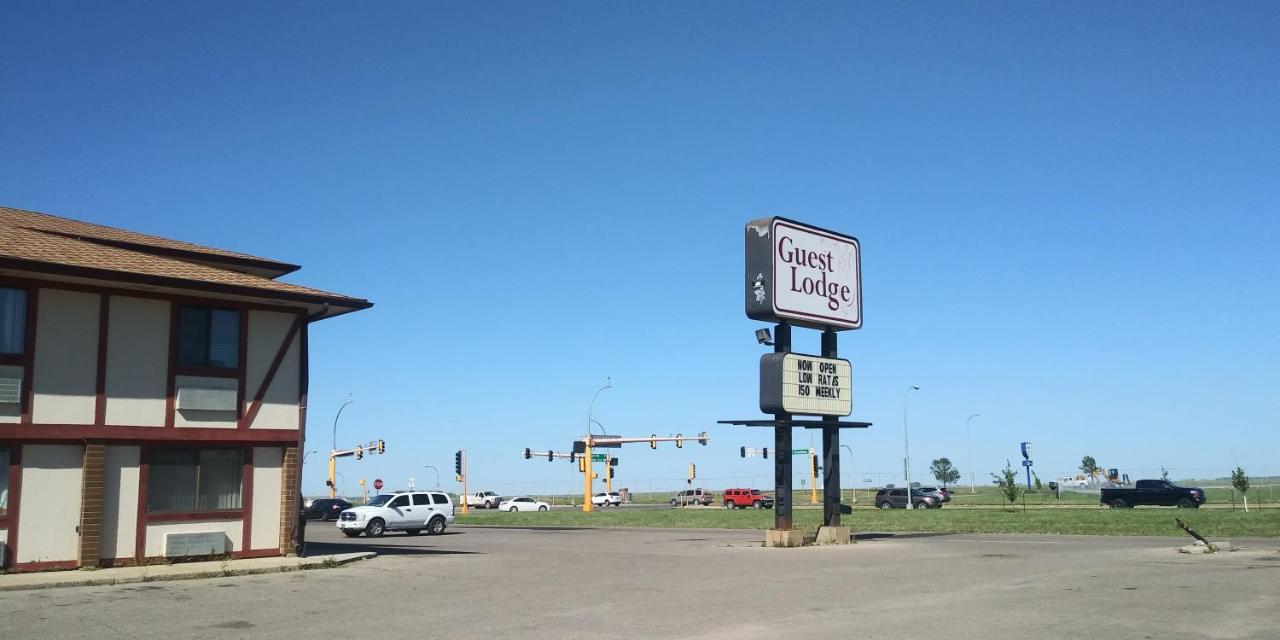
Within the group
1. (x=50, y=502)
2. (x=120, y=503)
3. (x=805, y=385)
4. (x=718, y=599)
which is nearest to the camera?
(x=718, y=599)

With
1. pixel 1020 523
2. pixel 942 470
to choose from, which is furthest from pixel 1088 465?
pixel 1020 523

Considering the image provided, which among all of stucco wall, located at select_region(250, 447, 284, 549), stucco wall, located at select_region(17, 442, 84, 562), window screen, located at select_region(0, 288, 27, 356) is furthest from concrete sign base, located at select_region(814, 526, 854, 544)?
window screen, located at select_region(0, 288, 27, 356)

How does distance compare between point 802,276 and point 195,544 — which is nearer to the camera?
point 195,544

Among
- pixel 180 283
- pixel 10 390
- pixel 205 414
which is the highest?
pixel 180 283

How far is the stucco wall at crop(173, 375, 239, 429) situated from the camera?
22219 mm

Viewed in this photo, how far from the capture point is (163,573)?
1975 centimetres

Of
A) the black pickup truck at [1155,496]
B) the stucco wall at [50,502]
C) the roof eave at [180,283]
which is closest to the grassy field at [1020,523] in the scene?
the black pickup truck at [1155,496]

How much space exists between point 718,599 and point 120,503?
44.7ft

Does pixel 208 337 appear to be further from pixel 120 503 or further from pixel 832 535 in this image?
pixel 832 535

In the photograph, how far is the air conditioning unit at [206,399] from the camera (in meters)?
22.2

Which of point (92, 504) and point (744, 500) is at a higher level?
point (92, 504)

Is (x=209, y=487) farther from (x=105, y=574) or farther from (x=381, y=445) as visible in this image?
(x=381, y=445)

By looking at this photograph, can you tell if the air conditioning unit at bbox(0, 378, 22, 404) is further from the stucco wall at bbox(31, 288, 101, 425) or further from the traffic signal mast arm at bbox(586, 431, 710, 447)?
the traffic signal mast arm at bbox(586, 431, 710, 447)

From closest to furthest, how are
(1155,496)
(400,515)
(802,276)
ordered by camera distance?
(802,276) → (400,515) → (1155,496)
